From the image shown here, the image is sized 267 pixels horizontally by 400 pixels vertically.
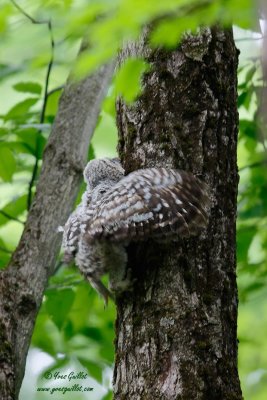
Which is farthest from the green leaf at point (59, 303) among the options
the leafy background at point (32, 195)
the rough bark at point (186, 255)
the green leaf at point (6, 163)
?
the rough bark at point (186, 255)

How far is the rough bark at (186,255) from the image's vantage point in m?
3.24

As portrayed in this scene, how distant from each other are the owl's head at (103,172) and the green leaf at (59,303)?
1153 mm

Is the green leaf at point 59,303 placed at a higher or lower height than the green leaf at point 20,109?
lower

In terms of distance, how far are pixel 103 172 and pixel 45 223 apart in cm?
59

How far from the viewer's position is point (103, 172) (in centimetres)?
381

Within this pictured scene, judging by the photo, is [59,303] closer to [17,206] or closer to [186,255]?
[17,206]

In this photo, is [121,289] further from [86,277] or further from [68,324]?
[68,324]

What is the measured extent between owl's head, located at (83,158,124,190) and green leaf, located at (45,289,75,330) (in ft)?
3.78

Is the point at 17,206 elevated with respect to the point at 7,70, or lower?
lower

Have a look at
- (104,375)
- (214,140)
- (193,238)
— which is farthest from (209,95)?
(104,375)

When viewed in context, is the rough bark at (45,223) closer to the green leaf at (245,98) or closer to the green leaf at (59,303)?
the green leaf at (59,303)

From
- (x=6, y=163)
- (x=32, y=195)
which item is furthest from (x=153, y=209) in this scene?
(x=32, y=195)

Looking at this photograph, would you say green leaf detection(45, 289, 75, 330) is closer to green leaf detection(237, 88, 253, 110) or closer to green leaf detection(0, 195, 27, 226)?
green leaf detection(0, 195, 27, 226)

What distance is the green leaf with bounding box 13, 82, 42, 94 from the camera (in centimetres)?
513
